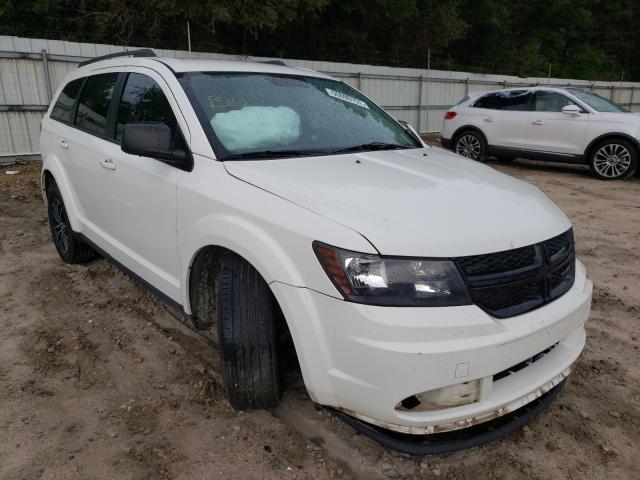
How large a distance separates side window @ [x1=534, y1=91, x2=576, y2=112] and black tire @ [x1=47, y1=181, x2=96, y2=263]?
8425 mm

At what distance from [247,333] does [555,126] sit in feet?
29.1

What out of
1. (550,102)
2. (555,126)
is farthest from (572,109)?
(550,102)

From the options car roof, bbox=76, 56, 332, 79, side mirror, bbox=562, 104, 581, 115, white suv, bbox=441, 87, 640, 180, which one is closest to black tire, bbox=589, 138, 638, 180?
white suv, bbox=441, 87, 640, 180

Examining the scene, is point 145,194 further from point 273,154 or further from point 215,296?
point 273,154

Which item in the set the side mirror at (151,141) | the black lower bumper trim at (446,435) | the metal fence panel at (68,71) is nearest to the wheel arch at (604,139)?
the metal fence panel at (68,71)

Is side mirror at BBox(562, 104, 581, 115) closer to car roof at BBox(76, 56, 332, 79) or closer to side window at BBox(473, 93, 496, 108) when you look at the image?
side window at BBox(473, 93, 496, 108)

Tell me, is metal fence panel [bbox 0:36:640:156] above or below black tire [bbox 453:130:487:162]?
above

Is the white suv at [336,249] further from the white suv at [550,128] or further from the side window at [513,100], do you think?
the side window at [513,100]

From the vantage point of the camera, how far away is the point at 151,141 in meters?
2.55

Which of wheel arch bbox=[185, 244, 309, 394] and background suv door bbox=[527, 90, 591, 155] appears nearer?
wheel arch bbox=[185, 244, 309, 394]

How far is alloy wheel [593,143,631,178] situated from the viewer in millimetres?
9047

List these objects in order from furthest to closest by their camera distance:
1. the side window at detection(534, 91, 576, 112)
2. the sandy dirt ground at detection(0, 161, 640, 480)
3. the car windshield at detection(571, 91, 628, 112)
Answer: the side window at detection(534, 91, 576, 112) < the car windshield at detection(571, 91, 628, 112) < the sandy dirt ground at detection(0, 161, 640, 480)

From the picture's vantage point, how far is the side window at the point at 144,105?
288cm

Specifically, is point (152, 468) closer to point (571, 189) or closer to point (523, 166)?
point (571, 189)
